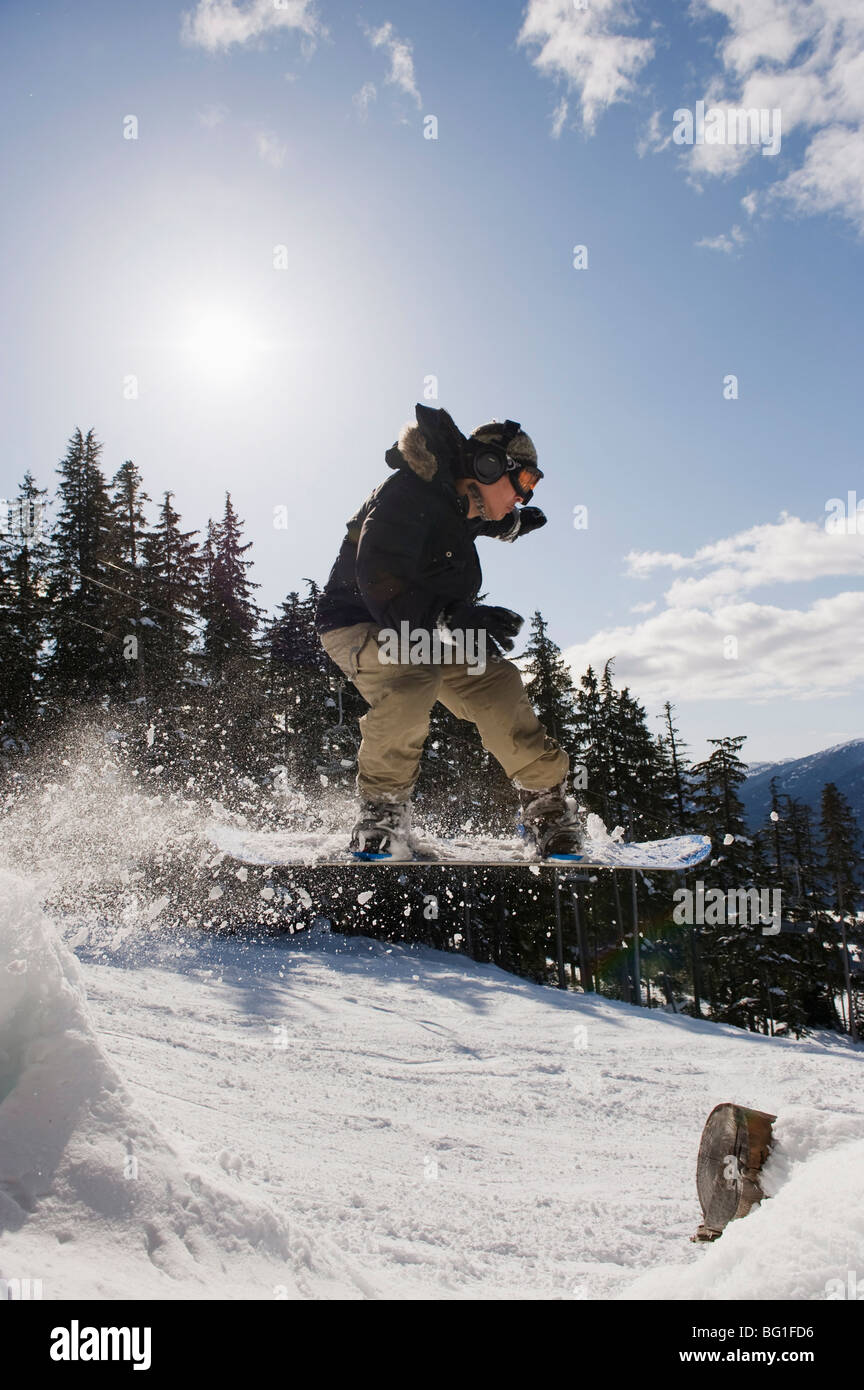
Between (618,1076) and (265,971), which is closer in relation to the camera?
(618,1076)

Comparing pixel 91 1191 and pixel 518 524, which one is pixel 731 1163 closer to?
pixel 91 1191

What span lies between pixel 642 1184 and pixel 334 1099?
261 cm

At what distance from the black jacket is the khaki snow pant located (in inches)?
16.4

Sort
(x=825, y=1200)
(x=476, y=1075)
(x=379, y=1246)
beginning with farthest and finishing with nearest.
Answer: (x=476, y=1075) < (x=379, y=1246) < (x=825, y=1200)

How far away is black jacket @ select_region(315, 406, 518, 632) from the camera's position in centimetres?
423

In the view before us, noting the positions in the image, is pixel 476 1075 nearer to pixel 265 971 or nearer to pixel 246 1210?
pixel 246 1210

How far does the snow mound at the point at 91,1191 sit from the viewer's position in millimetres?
2104

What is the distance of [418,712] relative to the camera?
4613 mm

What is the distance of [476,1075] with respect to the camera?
303 inches

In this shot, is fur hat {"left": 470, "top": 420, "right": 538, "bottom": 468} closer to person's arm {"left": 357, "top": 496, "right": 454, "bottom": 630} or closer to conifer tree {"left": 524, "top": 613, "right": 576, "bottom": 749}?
person's arm {"left": 357, "top": 496, "right": 454, "bottom": 630}

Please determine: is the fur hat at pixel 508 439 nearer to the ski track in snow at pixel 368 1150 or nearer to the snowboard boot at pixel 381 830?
the snowboard boot at pixel 381 830

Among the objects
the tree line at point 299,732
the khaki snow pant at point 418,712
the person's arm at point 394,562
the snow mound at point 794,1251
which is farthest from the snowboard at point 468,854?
the tree line at point 299,732
